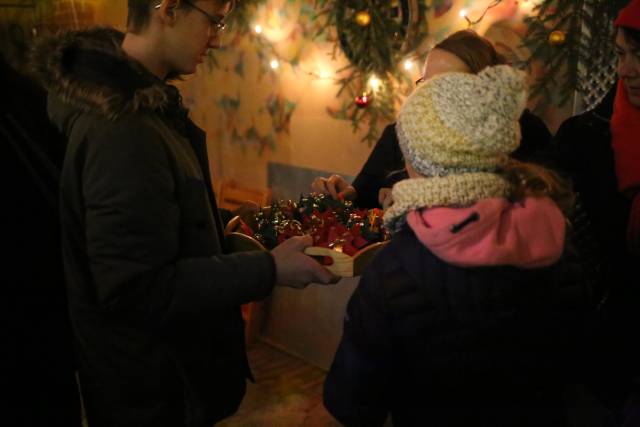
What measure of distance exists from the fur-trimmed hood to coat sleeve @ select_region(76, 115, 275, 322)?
0.23 feet

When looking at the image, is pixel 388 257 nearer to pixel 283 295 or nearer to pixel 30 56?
pixel 30 56

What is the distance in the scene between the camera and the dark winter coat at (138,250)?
1.09 metres

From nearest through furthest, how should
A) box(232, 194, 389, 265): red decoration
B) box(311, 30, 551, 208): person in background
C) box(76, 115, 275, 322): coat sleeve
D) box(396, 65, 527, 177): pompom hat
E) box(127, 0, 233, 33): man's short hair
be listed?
box(396, 65, 527, 177): pompom hat, box(76, 115, 275, 322): coat sleeve, box(127, 0, 233, 33): man's short hair, box(232, 194, 389, 265): red decoration, box(311, 30, 551, 208): person in background

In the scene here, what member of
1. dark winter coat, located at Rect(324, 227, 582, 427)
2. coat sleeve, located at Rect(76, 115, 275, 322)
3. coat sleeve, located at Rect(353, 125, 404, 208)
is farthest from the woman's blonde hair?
coat sleeve, located at Rect(353, 125, 404, 208)

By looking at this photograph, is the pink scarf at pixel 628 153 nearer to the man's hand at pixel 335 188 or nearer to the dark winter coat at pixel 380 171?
the dark winter coat at pixel 380 171

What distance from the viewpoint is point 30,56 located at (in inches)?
49.3

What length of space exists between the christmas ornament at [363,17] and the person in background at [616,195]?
1532mm

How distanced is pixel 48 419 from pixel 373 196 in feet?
5.20

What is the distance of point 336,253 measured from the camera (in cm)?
150

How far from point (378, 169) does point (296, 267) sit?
112 cm

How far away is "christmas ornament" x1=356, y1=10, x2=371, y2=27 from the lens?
9.72 feet

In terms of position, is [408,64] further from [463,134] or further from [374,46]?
[463,134]

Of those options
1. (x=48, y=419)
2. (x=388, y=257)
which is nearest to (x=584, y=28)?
(x=388, y=257)

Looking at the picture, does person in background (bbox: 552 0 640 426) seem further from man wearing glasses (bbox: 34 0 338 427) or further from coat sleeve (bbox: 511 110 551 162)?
man wearing glasses (bbox: 34 0 338 427)
